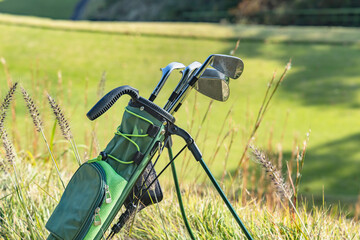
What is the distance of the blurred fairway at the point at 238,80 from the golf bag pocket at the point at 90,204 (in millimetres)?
1776

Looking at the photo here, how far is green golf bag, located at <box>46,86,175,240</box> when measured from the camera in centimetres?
154

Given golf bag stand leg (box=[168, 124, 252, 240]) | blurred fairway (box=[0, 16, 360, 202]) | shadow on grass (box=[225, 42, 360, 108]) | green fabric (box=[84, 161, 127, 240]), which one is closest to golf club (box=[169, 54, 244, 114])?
golf bag stand leg (box=[168, 124, 252, 240])

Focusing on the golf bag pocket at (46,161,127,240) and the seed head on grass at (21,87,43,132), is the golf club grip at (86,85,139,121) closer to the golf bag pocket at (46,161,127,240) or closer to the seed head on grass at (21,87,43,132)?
the golf bag pocket at (46,161,127,240)

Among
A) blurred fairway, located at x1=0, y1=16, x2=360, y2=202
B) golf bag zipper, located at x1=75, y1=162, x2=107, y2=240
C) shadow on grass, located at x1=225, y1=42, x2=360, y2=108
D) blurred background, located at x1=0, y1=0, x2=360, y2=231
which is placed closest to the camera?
golf bag zipper, located at x1=75, y1=162, x2=107, y2=240

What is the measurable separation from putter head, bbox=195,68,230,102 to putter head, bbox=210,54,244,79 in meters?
0.04

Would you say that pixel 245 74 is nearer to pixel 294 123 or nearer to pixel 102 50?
pixel 294 123

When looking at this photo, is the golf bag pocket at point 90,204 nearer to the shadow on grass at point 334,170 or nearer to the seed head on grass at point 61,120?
the seed head on grass at point 61,120

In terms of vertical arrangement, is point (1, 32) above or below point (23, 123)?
above

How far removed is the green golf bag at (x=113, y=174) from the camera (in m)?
1.54

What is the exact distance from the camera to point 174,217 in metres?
2.25

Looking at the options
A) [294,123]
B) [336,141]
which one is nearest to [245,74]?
[294,123]

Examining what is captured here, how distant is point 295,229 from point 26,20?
5.01 metres

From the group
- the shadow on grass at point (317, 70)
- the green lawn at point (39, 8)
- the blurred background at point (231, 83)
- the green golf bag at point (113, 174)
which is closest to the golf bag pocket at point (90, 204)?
the green golf bag at point (113, 174)

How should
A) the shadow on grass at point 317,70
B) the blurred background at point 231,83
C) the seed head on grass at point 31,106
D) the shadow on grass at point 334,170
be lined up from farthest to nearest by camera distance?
the shadow on grass at point 317,70 → the blurred background at point 231,83 → the shadow on grass at point 334,170 → the seed head on grass at point 31,106
